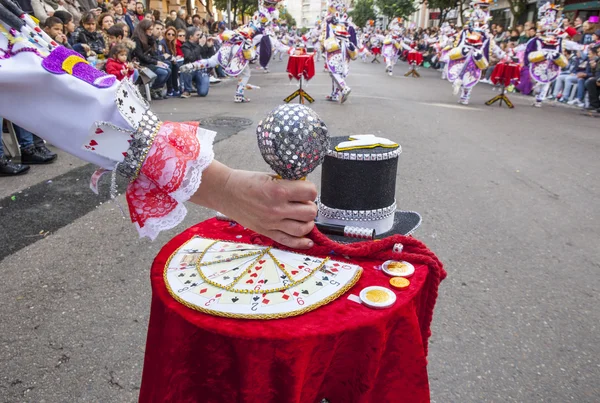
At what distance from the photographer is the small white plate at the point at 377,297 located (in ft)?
3.58

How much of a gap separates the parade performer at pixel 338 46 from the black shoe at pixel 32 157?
6.27 meters

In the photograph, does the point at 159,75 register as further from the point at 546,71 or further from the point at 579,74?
the point at 579,74

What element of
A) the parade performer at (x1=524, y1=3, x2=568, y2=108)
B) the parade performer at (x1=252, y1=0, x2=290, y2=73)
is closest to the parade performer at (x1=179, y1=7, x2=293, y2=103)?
the parade performer at (x1=252, y1=0, x2=290, y2=73)

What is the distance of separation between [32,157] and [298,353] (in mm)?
4998

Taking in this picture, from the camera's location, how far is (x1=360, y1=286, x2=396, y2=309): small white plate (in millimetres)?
1091

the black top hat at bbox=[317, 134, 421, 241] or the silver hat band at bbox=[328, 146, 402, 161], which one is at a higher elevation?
the silver hat band at bbox=[328, 146, 402, 161]

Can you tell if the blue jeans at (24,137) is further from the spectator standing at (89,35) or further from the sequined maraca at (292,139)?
the sequined maraca at (292,139)

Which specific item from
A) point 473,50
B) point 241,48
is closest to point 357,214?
point 241,48

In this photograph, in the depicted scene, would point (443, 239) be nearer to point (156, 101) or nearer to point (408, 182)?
point (408, 182)

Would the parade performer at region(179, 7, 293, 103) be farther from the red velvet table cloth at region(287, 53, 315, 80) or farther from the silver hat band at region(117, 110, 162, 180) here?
the silver hat band at region(117, 110, 162, 180)

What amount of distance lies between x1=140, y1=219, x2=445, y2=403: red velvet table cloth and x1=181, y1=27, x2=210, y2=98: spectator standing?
33.2 feet

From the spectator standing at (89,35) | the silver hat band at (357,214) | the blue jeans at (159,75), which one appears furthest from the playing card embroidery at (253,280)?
the blue jeans at (159,75)

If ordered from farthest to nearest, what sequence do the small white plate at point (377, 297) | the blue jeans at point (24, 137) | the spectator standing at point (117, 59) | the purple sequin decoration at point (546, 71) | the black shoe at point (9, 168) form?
1. the purple sequin decoration at point (546, 71)
2. the spectator standing at point (117, 59)
3. the blue jeans at point (24, 137)
4. the black shoe at point (9, 168)
5. the small white plate at point (377, 297)

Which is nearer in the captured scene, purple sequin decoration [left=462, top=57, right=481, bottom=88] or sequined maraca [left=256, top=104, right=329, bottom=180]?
sequined maraca [left=256, top=104, right=329, bottom=180]
